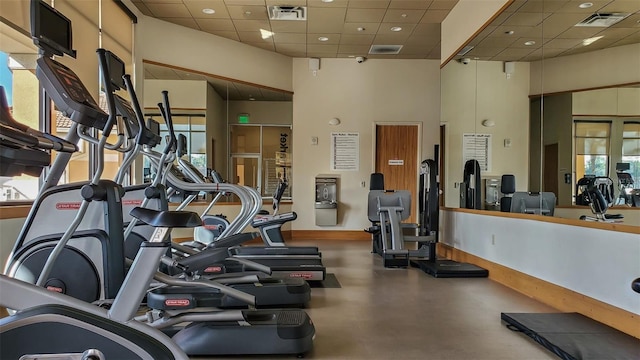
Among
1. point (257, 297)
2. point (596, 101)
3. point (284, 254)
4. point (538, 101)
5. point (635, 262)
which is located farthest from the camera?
point (284, 254)

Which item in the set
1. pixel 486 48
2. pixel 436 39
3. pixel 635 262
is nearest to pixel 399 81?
pixel 436 39

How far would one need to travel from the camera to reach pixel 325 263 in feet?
20.6

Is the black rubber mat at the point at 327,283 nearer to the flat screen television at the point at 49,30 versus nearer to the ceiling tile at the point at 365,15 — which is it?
the flat screen television at the point at 49,30

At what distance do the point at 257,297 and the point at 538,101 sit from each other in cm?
380

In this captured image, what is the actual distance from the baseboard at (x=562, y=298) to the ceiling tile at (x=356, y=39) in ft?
15.1

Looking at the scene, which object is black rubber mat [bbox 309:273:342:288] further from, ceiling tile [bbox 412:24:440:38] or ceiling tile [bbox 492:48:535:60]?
ceiling tile [bbox 412:24:440:38]

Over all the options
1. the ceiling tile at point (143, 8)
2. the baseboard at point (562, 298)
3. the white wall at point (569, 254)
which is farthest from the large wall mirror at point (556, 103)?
the ceiling tile at point (143, 8)

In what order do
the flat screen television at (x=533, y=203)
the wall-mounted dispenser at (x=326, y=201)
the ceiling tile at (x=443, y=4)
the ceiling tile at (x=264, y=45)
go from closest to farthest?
the flat screen television at (x=533, y=203) < the ceiling tile at (x=443, y=4) < the ceiling tile at (x=264, y=45) < the wall-mounted dispenser at (x=326, y=201)

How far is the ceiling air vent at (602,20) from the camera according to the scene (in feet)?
12.9

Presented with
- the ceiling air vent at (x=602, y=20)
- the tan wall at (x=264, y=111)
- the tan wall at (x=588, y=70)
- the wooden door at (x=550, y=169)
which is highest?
the ceiling air vent at (x=602, y=20)

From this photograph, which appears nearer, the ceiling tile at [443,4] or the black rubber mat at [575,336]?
the black rubber mat at [575,336]

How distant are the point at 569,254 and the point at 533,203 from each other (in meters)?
0.96

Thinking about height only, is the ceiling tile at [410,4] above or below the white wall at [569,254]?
above

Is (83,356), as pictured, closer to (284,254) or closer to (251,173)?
(284,254)
